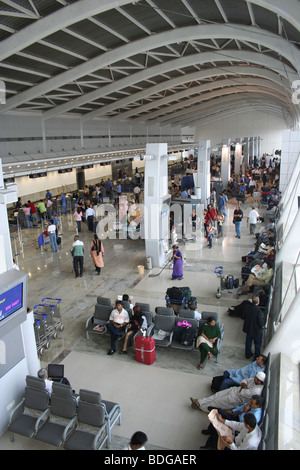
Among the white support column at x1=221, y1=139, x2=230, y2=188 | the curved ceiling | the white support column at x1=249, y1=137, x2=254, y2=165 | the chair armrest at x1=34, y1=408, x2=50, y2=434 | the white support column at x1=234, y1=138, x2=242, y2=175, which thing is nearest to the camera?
the chair armrest at x1=34, y1=408, x2=50, y2=434

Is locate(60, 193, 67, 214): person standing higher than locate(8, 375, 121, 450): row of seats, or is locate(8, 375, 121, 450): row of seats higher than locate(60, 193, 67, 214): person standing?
locate(60, 193, 67, 214): person standing

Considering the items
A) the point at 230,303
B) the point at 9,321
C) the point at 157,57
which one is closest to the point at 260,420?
the point at 9,321

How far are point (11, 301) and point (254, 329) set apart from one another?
4.51 meters

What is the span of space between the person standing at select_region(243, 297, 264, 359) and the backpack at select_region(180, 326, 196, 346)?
1042 mm

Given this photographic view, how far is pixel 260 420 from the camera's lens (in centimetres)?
509

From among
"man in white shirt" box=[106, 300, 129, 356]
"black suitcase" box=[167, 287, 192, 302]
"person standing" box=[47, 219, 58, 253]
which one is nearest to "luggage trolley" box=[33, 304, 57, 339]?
"man in white shirt" box=[106, 300, 129, 356]

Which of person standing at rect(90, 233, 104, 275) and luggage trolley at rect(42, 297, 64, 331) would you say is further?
person standing at rect(90, 233, 104, 275)

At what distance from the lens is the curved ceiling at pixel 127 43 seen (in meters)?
11.9

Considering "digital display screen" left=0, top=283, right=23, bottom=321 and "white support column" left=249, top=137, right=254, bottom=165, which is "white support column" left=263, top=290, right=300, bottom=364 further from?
"white support column" left=249, top=137, right=254, bottom=165

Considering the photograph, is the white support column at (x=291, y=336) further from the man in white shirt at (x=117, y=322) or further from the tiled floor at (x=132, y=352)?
the man in white shirt at (x=117, y=322)

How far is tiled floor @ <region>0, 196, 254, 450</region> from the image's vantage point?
19.0ft

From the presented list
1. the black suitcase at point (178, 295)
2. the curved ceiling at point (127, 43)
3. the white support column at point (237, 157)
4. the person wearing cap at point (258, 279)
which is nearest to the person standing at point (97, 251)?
the black suitcase at point (178, 295)

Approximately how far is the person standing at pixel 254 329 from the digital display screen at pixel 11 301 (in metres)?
4.28
